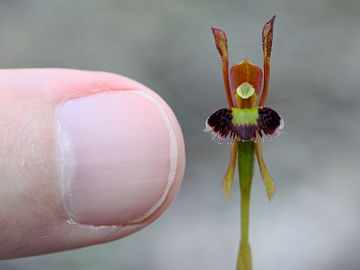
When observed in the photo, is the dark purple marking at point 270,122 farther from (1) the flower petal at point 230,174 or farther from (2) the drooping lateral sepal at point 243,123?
(1) the flower petal at point 230,174

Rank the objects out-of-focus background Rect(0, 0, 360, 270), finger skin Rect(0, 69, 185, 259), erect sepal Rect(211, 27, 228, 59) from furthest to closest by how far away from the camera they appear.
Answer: out-of-focus background Rect(0, 0, 360, 270) → erect sepal Rect(211, 27, 228, 59) → finger skin Rect(0, 69, 185, 259)

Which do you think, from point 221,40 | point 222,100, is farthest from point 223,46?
point 222,100

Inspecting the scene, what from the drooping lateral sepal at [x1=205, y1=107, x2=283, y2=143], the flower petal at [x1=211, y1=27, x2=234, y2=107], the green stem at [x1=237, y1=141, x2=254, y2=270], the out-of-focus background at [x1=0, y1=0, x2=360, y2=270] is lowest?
the green stem at [x1=237, y1=141, x2=254, y2=270]

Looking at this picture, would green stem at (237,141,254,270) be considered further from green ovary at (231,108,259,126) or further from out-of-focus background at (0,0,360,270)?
out-of-focus background at (0,0,360,270)

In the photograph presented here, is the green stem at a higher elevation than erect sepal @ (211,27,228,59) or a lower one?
lower

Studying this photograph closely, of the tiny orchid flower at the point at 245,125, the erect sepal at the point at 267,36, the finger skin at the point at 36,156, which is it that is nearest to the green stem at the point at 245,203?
the tiny orchid flower at the point at 245,125

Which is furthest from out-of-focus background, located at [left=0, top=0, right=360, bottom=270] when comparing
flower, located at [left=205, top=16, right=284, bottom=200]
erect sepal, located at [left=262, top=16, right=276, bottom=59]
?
erect sepal, located at [left=262, top=16, right=276, bottom=59]

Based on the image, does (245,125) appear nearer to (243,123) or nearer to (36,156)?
(243,123)
